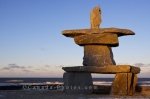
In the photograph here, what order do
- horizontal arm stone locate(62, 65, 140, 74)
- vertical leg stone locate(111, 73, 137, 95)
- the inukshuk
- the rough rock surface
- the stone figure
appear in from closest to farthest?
1. horizontal arm stone locate(62, 65, 140, 74)
2. vertical leg stone locate(111, 73, 137, 95)
3. the inukshuk
4. the rough rock surface
5. the stone figure

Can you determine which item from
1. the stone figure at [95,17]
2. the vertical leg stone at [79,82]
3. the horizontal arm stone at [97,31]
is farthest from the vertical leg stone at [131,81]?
the stone figure at [95,17]

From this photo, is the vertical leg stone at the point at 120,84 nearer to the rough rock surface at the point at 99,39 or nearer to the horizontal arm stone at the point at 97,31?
the rough rock surface at the point at 99,39

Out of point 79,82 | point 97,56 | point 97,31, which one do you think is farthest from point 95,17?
point 79,82

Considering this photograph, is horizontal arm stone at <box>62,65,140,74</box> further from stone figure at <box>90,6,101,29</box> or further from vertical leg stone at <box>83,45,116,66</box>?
stone figure at <box>90,6,101,29</box>

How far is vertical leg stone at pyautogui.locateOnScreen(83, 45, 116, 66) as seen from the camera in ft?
77.9

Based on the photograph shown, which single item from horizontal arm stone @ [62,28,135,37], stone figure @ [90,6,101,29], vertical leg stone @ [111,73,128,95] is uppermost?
stone figure @ [90,6,101,29]

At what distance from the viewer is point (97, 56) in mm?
23875

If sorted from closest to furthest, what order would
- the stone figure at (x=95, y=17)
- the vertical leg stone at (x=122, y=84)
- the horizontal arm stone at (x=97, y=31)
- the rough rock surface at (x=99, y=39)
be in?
the vertical leg stone at (x=122, y=84) → the horizontal arm stone at (x=97, y=31) → the rough rock surface at (x=99, y=39) → the stone figure at (x=95, y=17)

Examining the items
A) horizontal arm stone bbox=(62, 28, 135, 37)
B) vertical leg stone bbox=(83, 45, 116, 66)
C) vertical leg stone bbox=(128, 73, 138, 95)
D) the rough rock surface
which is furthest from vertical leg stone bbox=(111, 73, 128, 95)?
horizontal arm stone bbox=(62, 28, 135, 37)

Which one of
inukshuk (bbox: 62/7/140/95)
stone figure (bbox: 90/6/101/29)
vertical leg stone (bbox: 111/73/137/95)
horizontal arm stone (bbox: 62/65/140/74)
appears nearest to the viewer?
horizontal arm stone (bbox: 62/65/140/74)

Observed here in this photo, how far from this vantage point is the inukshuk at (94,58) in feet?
75.6

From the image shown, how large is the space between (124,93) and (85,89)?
2.34 meters

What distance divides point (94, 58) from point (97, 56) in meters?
0.21

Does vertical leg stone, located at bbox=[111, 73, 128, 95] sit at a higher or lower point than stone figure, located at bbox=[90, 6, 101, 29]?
lower
